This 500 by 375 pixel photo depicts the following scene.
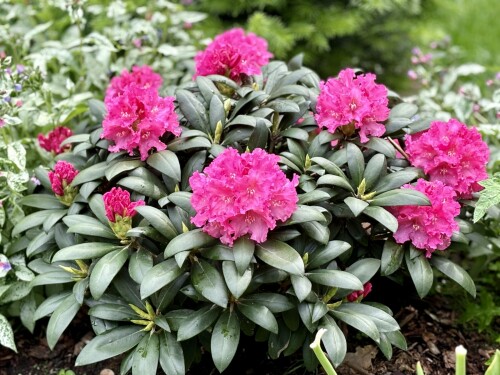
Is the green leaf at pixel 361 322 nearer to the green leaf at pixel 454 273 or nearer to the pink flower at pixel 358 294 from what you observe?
the pink flower at pixel 358 294

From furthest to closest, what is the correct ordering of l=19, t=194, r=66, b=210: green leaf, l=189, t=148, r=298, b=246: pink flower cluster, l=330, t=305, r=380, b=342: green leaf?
1. l=19, t=194, r=66, b=210: green leaf
2. l=330, t=305, r=380, b=342: green leaf
3. l=189, t=148, r=298, b=246: pink flower cluster

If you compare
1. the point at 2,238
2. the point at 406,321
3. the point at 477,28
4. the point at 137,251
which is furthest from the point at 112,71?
the point at 477,28

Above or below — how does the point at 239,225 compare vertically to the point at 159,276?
above

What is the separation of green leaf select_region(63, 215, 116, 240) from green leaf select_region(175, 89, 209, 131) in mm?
486

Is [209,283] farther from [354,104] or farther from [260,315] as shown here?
[354,104]

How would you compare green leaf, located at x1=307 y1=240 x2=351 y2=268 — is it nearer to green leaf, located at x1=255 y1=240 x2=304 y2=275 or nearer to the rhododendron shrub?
the rhododendron shrub

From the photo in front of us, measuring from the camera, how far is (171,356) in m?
1.93

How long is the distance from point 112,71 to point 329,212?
154cm

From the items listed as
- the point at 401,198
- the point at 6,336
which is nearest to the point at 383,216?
the point at 401,198

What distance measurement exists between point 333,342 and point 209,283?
0.41 meters

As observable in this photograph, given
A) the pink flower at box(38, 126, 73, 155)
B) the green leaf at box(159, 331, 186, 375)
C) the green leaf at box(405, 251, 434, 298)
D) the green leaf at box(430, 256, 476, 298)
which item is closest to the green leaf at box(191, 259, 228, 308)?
the green leaf at box(159, 331, 186, 375)

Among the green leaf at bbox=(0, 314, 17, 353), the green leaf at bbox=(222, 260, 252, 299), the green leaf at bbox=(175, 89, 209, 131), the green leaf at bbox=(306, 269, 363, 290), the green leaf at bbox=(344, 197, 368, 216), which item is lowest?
the green leaf at bbox=(0, 314, 17, 353)

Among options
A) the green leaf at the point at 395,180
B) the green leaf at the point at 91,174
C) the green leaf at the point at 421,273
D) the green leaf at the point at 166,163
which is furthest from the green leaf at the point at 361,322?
the green leaf at the point at 91,174

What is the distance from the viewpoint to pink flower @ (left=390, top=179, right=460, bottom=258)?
202 centimetres
